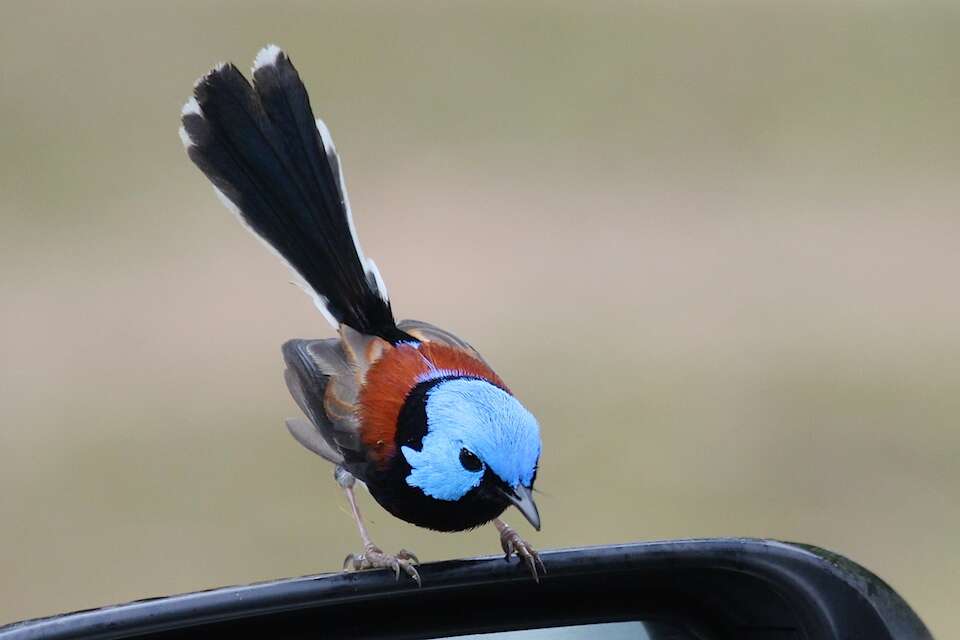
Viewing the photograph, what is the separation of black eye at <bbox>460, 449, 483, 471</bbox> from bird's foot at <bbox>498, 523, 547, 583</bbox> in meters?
0.16

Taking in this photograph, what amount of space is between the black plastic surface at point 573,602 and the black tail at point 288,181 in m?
1.38

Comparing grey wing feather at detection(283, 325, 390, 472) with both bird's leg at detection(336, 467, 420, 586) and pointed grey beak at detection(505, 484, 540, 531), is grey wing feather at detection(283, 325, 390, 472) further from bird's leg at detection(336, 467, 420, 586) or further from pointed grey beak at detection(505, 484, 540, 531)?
pointed grey beak at detection(505, 484, 540, 531)

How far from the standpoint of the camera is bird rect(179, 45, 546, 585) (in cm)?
321

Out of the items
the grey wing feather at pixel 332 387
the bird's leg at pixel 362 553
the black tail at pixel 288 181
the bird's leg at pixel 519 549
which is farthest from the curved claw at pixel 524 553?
the black tail at pixel 288 181

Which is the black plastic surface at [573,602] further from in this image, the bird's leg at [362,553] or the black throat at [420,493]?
the black throat at [420,493]

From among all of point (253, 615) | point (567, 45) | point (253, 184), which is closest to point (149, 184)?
point (567, 45)

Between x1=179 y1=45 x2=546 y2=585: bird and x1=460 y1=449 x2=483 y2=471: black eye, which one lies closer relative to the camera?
x1=460 y1=449 x2=483 y2=471: black eye

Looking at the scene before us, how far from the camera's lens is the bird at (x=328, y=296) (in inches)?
127

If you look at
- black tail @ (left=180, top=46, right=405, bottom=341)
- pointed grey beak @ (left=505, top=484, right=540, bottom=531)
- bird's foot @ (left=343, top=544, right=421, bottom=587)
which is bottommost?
bird's foot @ (left=343, top=544, right=421, bottom=587)

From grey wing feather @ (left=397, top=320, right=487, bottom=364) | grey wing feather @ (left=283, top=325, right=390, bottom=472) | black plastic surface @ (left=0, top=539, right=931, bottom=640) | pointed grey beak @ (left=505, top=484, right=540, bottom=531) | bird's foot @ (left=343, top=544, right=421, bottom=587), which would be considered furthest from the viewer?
grey wing feather @ (left=397, top=320, right=487, bottom=364)

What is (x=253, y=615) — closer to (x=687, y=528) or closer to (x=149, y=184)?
(x=687, y=528)

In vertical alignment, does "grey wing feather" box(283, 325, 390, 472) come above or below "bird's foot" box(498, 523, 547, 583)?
above

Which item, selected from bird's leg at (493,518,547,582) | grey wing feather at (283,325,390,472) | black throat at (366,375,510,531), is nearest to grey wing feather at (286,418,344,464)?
grey wing feather at (283,325,390,472)

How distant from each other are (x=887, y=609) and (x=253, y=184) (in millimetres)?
2207
